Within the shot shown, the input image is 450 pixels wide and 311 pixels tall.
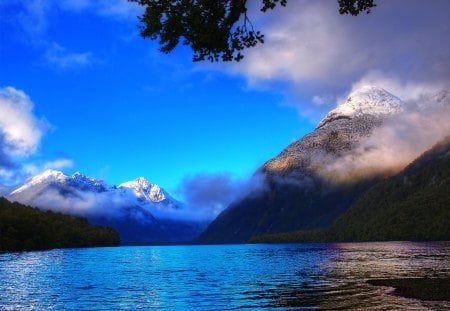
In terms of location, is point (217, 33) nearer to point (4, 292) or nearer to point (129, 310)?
point (129, 310)

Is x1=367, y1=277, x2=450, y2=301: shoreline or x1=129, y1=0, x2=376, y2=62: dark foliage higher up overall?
x1=129, y1=0, x2=376, y2=62: dark foliage

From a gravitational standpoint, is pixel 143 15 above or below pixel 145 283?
above

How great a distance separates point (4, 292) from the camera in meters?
A: 61.9

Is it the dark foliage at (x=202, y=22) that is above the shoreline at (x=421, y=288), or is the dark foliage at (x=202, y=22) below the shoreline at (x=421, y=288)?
above

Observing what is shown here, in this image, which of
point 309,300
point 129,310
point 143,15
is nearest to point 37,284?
point 129,310

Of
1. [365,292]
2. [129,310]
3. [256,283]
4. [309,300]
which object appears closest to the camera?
[129,310]

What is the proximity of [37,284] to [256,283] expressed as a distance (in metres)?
30.7

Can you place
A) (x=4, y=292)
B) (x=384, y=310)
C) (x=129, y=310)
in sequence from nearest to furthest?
(x=384, y=310)
(x=129, y=310)
(x=4, y=292)

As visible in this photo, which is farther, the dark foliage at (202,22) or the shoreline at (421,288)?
the shoreline at (421,288)

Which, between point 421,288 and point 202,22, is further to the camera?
point 421,288

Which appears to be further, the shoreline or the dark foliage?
the shoreline

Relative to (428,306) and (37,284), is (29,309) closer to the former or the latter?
(37,284)

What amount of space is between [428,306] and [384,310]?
4020 millimetres

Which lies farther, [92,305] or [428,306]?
[92,305]
